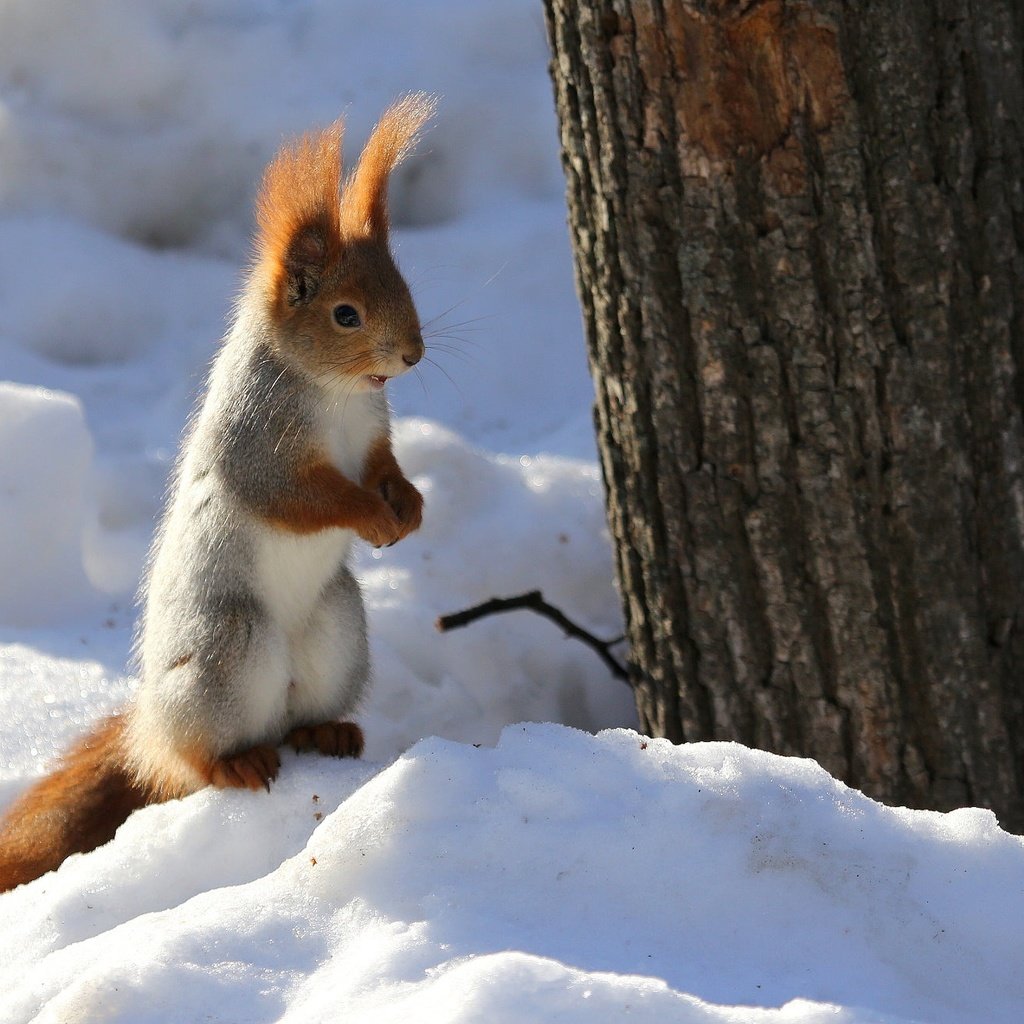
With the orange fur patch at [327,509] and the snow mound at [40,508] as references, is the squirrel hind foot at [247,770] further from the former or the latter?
the snow mound at [40,508]

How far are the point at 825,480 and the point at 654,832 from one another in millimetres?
1001

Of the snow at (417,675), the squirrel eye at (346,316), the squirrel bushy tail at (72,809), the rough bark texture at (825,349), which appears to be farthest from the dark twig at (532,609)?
the squirrel eye at (346,316)

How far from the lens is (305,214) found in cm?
Answer: 239

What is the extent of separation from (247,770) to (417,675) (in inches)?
41.9

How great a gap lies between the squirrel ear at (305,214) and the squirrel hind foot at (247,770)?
0.75m

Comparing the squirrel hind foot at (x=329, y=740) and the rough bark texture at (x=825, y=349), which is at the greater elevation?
the rough bark texture at (x=825, y=349)

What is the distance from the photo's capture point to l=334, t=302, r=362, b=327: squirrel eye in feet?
7.79

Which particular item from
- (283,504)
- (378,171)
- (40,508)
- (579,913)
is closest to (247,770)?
(283,504)

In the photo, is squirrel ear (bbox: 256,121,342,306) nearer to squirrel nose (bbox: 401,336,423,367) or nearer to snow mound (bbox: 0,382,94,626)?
squirrel nose (bbox: 401,336,423,367)

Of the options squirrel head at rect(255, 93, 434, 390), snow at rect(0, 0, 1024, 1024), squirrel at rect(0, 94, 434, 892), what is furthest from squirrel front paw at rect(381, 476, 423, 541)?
snow at rect(0, 0, 1024, 1024)

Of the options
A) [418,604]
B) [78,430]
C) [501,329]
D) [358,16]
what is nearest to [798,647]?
[418,604]

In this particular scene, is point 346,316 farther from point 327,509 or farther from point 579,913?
point 579,913

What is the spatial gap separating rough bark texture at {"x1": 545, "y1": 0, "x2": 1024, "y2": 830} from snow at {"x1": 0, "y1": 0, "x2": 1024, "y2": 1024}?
0.72 m

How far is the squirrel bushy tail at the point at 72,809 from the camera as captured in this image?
8.25 feet
